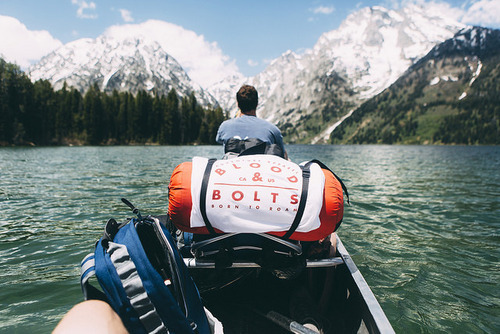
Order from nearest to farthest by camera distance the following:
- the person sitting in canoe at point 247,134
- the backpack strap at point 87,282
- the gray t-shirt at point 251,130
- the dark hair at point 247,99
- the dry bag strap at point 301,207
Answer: the backpack strap at point 87,282 < the dry bag strap at point 301,207 < the person sitting in canoe at point 247,134 < the gray t-shirt at point 251,130 < the dark hair at point 247,99

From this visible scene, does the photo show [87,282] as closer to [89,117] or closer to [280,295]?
[280,295]

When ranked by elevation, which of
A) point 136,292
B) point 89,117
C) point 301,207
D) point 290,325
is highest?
point 89,117

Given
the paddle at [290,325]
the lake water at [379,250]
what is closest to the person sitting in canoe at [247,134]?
the paddle at [290,325]

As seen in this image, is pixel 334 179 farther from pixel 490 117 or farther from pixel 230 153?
pixel 490 117

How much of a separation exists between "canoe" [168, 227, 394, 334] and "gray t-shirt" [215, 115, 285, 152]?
191cm

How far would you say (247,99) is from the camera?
→ 16.2 ft

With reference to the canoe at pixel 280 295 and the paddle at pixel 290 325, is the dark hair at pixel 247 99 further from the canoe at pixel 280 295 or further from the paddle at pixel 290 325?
the paddle at pixel 290 325

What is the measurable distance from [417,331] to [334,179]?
3.34 metres

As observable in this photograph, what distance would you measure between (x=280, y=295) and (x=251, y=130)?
2.60 metres

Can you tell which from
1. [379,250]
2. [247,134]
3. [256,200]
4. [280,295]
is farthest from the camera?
[379,250]

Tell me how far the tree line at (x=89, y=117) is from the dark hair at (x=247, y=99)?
98729 millimetres

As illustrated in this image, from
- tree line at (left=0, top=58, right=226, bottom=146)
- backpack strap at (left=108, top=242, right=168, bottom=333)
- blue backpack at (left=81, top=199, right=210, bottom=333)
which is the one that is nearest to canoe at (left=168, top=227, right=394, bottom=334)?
blue backpack at (left=81, top=199, right=210, bottom=333)

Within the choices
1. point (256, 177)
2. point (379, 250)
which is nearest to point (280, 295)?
point (256, 177)

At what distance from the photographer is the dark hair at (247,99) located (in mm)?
4953
